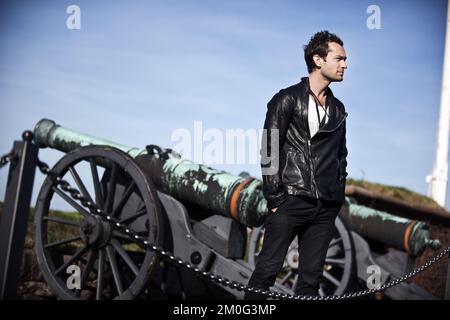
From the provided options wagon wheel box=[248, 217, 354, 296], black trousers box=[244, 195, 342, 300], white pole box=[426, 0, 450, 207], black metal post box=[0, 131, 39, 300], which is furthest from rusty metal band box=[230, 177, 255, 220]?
white pole box=[426, 0, 450, 207]

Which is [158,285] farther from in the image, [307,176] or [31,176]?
[31,176]

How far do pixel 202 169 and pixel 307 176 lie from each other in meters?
1.96

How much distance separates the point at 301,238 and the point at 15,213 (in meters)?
1.47

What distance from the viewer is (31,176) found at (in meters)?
2.88

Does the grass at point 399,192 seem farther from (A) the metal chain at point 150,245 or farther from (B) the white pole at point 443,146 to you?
(A) the metal chain at point 150,245

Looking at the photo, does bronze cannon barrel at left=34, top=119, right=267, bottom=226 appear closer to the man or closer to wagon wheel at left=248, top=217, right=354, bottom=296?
wagon wheel at left=248, top=217, right=354, bottom=296

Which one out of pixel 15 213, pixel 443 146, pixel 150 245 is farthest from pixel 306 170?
pixel 443 146

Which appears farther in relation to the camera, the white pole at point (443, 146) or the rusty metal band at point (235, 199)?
the white pole at point (443, 146)

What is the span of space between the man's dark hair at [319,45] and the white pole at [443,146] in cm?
743

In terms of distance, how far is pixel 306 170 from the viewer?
3564 millimetres

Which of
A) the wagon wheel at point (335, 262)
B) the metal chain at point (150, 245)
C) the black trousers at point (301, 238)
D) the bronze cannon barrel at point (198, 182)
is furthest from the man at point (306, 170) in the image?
the wagon wheel at point (335, 262)

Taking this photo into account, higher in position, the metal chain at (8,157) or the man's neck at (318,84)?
the man's neck at (318,84)

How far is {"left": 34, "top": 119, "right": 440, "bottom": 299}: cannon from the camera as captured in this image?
512 cm

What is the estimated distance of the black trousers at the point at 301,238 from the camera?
3549 mm
